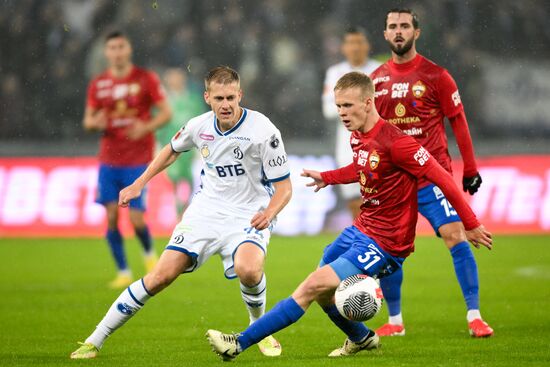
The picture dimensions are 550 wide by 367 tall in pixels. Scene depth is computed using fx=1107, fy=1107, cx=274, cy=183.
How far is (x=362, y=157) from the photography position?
6578 mm

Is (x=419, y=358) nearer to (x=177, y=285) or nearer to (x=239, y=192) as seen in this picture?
(x=239, y=192)

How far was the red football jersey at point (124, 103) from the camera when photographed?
11.5 meters

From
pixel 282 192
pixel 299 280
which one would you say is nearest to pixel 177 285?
pixel 299 280

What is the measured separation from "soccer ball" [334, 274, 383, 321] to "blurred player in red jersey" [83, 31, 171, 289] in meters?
5.24

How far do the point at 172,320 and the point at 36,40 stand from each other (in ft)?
38.6

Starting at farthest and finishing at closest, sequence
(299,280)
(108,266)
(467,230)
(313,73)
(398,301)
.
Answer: (313,73), (108,266), (299,280), (398,301), (467,230)

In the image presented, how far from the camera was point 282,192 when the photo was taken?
22.6ft

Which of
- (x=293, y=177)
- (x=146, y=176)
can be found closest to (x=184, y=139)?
(x=146, y=176)

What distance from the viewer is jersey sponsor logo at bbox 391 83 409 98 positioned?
25.9ft

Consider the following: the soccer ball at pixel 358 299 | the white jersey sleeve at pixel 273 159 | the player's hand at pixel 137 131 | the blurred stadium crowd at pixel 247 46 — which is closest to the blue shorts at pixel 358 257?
the soccer ball at pixel 358 299

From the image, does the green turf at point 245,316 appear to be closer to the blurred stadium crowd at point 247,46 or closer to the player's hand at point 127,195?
the player's hand at point 127,195

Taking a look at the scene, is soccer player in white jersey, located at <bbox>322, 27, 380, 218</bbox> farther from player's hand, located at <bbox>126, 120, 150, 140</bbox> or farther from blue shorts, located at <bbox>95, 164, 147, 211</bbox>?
blue shorts, located at <bbox>95, 164, 147, 211</bbox>

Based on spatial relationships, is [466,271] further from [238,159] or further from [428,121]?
[238,159]

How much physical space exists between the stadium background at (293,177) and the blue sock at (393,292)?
32 centimetres
